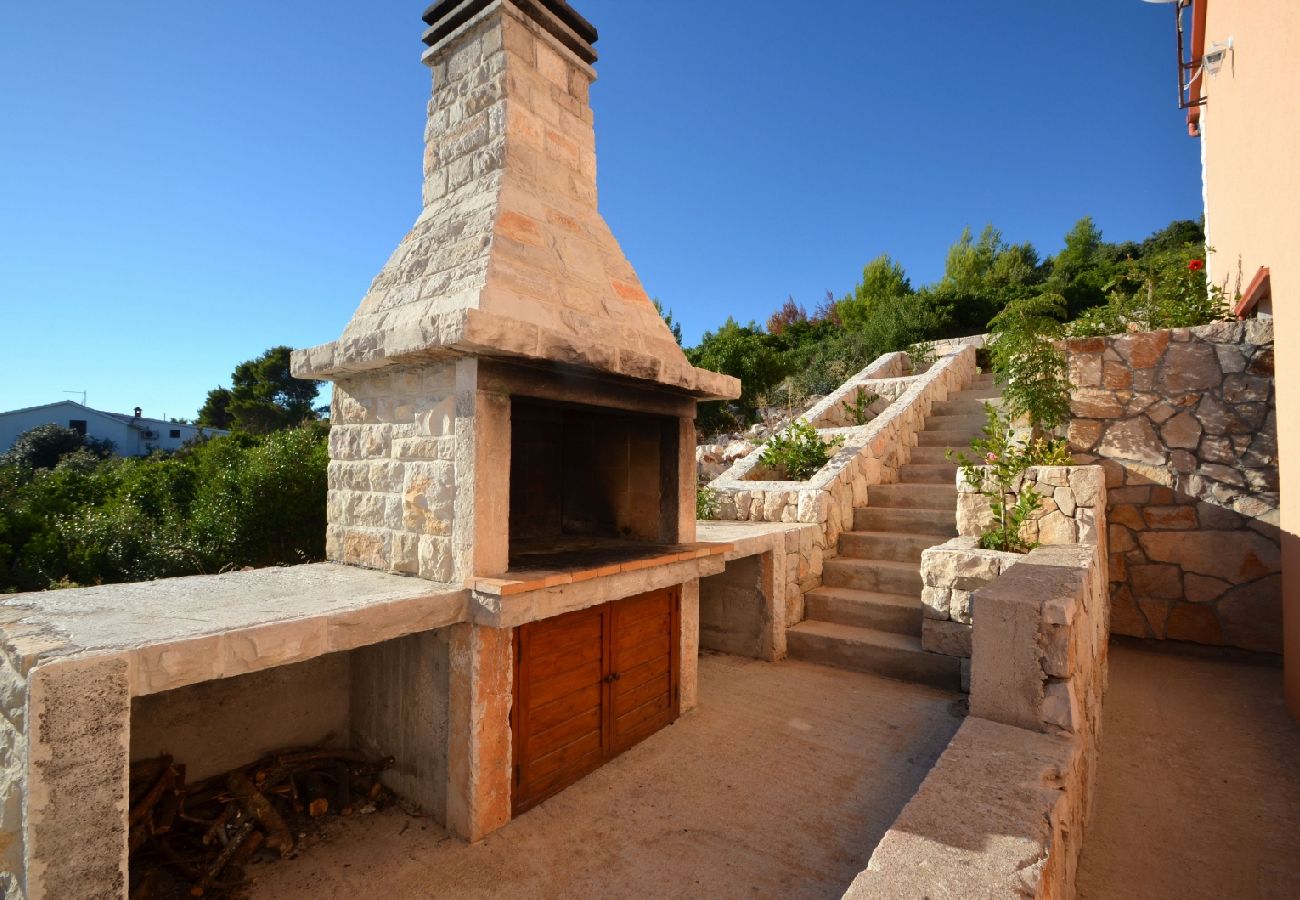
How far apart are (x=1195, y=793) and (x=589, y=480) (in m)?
4.52

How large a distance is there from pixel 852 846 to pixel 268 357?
144 ft

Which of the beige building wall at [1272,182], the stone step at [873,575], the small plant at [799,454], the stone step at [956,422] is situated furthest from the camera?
the stone step at [956,422]

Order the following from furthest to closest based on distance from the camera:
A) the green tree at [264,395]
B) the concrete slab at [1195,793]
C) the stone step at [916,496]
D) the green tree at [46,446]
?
the green tree at [264,395]
the green tree at [46,446]
the stone step at [916,496]
the concrete slab at [1195,793]

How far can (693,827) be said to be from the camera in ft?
10.2

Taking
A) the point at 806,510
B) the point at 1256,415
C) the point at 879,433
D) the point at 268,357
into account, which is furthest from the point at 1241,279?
the point at 268,357

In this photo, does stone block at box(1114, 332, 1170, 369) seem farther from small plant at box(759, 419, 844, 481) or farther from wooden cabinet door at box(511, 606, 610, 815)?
wooden cabinet door at box(511, 606, 610, 815)

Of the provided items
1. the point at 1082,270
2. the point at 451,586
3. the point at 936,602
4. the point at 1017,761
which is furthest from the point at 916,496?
the point at 1082,270

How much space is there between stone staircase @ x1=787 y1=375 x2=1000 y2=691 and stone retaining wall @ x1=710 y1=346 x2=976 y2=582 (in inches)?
7.5

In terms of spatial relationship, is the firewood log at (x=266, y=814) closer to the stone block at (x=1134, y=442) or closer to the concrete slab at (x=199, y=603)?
the concrete slab at (x=199, y=603)

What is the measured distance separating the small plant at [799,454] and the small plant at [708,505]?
1014 mm

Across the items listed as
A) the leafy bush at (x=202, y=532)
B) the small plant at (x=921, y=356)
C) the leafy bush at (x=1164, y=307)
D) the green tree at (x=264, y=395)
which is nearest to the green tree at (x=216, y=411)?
the green tree at (x=264, y=395)

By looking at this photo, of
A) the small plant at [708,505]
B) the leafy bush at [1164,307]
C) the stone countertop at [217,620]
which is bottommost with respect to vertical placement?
the stone countertop at [217,620]

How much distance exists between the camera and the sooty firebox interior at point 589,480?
15.0 ft

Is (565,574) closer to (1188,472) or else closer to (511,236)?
(511,236)
